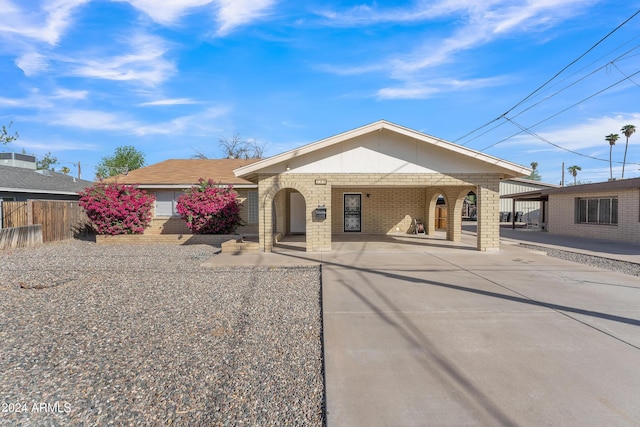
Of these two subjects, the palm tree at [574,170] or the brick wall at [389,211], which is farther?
the palm tree at [574,170]

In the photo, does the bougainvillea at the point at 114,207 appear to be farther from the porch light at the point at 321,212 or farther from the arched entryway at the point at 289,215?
the porch light at the point at 321,212

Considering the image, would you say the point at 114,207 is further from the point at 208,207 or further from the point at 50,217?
the point at 208,207

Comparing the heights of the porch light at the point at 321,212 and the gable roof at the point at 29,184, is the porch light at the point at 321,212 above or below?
below

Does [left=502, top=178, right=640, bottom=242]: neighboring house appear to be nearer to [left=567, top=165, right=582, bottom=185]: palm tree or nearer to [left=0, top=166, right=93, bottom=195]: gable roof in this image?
[left=0, top=166, right=93, bottom=195]: gable roof

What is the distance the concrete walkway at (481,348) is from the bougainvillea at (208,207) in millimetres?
8203

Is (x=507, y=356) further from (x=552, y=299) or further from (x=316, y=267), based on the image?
(x=316, y=267)

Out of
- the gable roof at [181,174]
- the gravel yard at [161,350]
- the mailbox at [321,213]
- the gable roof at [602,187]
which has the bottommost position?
the gravel yard at [161,350]

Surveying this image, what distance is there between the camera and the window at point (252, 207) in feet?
57.0

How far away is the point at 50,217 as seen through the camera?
14.9 m

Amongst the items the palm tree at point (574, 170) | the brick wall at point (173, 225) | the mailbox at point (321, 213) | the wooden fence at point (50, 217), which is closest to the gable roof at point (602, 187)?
the mailbox at point (321, 213)

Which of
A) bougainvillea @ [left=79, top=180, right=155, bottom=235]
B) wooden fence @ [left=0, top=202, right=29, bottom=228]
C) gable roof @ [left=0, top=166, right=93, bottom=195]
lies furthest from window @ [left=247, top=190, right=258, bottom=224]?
gable roof @ [left=0, top=166, right=93, bottom=195]

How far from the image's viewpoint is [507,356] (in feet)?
12.6

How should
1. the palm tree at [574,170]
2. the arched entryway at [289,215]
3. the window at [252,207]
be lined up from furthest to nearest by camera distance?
1. the palm tree at [574,170]
2. the window at [252,207]
3. the arched entryway at [289,215]

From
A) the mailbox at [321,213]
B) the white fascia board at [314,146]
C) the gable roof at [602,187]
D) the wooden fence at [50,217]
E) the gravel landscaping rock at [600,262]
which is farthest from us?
the gable roof at [602,187]
